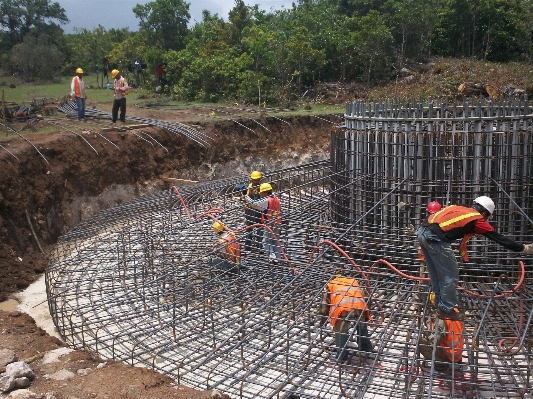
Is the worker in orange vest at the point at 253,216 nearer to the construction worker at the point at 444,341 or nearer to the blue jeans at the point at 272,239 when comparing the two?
the blue jeans at the point at 272,239

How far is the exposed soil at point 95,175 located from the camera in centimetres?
613

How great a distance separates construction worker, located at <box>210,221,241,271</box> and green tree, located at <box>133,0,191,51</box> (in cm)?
2978

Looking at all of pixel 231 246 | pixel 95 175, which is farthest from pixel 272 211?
pixel 95 175

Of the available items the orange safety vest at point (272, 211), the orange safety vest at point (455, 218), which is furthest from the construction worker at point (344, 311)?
the orange safety vest at point (272, 211)

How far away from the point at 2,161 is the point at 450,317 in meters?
10.2

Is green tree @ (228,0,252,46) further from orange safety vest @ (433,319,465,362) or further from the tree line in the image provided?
orange safety vest @ (433,319,465,362)

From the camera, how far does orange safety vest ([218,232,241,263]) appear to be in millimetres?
8402

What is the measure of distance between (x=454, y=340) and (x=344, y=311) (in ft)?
4.16

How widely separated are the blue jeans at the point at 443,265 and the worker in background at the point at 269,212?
10.5ft

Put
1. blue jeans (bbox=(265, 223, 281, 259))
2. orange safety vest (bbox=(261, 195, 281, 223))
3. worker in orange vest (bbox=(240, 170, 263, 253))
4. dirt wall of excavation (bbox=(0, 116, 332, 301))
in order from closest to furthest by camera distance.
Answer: blue jeans (bbox=(265, 223, 281, 259))
worker in orange vest (bbox=(240, 170, 263, 253))
orange safety vest (bbox=(261, 195, 281, 223))
dirt wall of excavation (bbox=(0, 116, 332, 301))

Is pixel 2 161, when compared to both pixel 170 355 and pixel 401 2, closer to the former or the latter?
pixel 170 355

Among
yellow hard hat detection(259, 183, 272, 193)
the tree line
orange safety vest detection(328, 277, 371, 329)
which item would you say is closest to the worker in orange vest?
yellow hard hat detection(259, 183, 272, 193)

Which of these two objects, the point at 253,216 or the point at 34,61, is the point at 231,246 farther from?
the point at 34,61

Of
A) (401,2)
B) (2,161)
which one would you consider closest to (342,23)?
(401,2)
